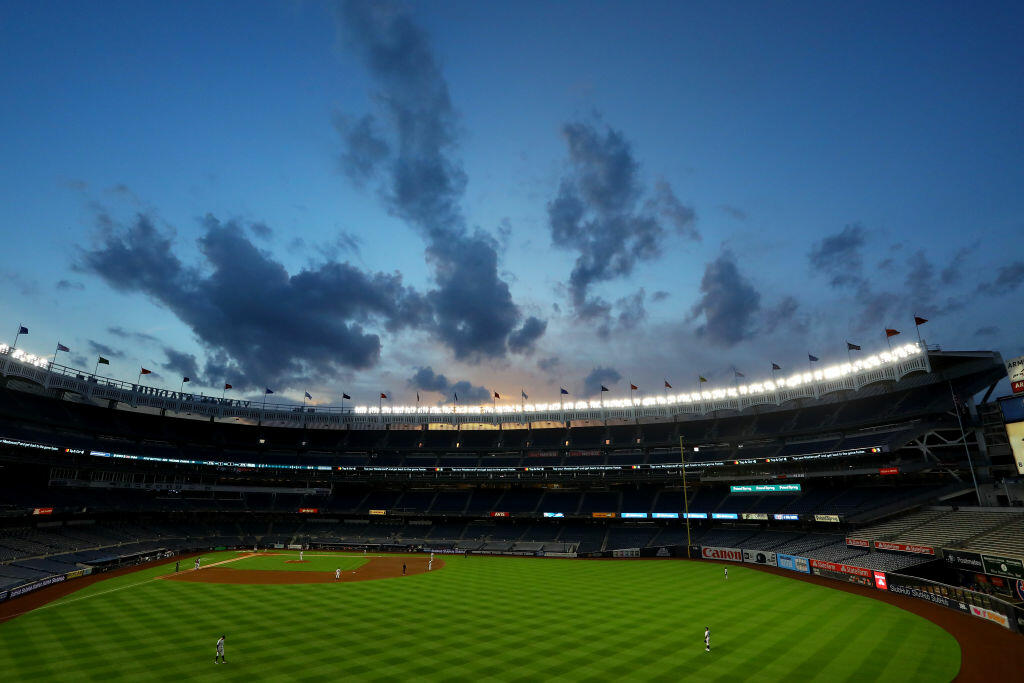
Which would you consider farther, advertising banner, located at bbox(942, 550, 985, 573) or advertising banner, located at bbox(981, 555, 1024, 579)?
advertising banner, located at bbox(942, 550, 985, 573)

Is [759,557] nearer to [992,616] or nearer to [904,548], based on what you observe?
[904,548]

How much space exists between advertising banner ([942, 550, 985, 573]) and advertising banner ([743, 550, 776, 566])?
54.9ft

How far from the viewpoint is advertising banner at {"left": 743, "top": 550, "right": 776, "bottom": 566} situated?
51481 mm

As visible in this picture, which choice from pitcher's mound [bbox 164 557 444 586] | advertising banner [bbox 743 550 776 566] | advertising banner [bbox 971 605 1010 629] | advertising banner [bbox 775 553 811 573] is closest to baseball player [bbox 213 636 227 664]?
pitcher's mound [bbox 164 557 444 586]

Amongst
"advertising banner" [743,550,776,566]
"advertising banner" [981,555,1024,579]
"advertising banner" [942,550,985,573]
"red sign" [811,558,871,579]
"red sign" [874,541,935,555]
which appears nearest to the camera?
"advertising banner" [981,555,1024,579]

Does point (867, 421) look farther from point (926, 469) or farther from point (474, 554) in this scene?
point (474, 554)

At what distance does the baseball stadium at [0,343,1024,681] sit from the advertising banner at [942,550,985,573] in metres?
0.21

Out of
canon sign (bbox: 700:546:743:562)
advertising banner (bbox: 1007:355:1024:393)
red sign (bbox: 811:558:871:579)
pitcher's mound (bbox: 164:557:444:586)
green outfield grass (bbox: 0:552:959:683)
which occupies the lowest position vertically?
pitcher's mound (bbox: 164:557:444:586)

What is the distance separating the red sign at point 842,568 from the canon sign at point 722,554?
34.2ft

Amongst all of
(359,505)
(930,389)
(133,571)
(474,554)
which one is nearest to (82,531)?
(133,571)

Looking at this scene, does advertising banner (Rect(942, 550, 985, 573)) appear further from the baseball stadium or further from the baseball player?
the baseball player

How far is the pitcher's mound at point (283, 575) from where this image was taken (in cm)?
4509

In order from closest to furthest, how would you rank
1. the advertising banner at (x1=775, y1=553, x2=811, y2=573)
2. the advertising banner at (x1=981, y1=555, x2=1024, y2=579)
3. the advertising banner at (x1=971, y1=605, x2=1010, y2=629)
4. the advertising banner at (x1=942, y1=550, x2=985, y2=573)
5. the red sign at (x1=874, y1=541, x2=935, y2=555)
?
1. the advertising banner at (x1=971, y1=605, x2=1010, y2=629)
2. the advertising banner at (x1=981, y1=555, x2=1024, y2=579)
3. the advertising banner at (x1=942, y1=550, x2=985, y2=573)
4. the red sign at (x1=874, y1=541, x2=935, y2=555)
5. the advertising banner at (x1=775, y1=553, x2=811, y2=573)

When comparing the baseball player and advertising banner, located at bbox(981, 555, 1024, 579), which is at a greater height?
advertising banner, located at bbox(981, 555, 1024, 579)
